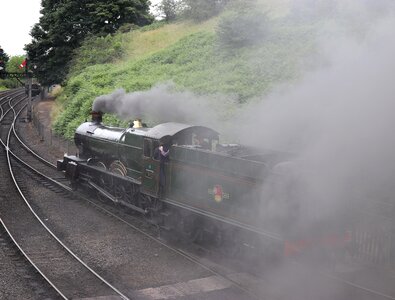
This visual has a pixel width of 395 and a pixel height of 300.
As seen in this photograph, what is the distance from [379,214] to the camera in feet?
27.5

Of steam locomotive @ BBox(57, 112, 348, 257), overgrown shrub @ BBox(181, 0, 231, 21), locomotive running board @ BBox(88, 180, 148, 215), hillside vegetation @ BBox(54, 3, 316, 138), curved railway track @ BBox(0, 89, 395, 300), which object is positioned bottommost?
curved railway track @ BBox(0, 89, 395, 300)

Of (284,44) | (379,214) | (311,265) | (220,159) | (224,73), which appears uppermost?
(284,44)

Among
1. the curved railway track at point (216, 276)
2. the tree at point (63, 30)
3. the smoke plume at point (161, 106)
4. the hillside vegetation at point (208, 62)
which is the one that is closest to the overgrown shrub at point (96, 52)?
the hillside vegetation at point (208, 62)

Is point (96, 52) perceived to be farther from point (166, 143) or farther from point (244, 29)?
point (166, 143)

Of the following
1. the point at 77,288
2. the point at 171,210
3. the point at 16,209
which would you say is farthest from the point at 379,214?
the point at 16,209

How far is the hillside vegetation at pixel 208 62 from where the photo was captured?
19672 mm

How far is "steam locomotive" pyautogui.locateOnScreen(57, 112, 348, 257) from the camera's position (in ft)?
26.5

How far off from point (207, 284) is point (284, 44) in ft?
51.6

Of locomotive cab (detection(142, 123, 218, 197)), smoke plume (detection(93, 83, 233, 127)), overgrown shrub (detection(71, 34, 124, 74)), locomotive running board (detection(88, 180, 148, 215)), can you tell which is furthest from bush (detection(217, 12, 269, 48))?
locomotive cab (detection(142, 123, 218, 197))

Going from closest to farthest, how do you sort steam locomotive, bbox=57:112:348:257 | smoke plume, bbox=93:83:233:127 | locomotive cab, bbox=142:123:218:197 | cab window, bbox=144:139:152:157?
1. steam locomotive, bbox=57:112:348:257
2. locomotive cab, bbox=142:123:218:197
3. cab window, bbox=144:139:152:157
4. smoke plume, bbox=93:83:233:127

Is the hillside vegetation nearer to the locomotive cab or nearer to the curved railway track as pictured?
the curved railway track

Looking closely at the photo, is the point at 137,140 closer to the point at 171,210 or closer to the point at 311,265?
the point at 171,210

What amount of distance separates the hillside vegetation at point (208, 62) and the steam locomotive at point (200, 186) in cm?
674

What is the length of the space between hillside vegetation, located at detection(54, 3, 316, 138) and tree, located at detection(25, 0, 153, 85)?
2.03m
